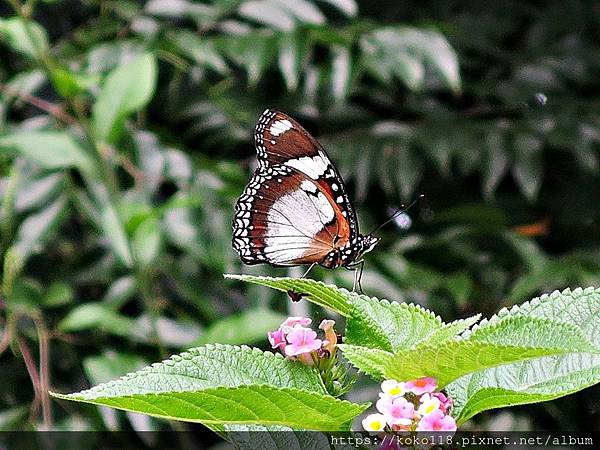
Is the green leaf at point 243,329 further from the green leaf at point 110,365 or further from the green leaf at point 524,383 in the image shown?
Answer: the green leaf at point 524,383

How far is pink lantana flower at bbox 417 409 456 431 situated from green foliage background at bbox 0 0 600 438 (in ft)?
2.39

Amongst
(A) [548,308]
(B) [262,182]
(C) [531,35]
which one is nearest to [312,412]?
(A) [548,308]

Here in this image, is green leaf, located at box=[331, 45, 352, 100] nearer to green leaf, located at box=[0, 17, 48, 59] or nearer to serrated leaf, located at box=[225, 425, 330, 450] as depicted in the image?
green leaf, located at box=[0, 17, 48, 59]

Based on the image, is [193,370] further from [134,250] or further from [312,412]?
[134,250]

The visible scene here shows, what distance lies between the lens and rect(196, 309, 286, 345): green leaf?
1.13 m

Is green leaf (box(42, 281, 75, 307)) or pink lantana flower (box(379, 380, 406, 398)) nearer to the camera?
pink lantana flower (box(379, 380, 406, 398))

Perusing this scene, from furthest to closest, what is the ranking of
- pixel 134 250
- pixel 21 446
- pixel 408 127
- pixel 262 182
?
1. pixel 408 127
2. pixel 21 446
3. pixel 134 250
4. pixel 262 182

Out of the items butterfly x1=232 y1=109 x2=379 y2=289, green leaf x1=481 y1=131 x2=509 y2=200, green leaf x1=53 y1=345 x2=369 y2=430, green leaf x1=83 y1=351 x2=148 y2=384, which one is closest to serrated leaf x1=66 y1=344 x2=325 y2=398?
green leaf x1=53 y1=345 x2=369 y2=430

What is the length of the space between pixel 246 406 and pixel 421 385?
0.27 feet

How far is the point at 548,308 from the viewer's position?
48cm

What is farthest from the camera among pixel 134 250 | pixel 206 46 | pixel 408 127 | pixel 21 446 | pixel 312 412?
pixel 408 127

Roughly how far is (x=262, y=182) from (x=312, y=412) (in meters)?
0.39

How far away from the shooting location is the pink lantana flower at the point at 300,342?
0.47 m

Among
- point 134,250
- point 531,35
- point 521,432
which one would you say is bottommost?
point 521,432
